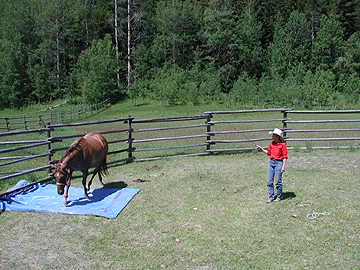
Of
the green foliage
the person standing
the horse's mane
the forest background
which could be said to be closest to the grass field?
the person standing

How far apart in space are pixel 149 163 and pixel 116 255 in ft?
18.2

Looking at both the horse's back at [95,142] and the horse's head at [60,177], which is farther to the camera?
the horse's back at [95,142]

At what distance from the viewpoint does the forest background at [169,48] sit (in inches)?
1826

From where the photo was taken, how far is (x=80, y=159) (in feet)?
22.8

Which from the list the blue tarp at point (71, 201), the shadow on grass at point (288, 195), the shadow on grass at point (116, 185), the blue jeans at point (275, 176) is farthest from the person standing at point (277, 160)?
the shadow on grass at point (116, 185)

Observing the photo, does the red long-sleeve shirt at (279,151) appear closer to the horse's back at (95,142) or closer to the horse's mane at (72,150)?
the horse's back at (95,142)

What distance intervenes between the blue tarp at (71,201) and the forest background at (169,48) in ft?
113

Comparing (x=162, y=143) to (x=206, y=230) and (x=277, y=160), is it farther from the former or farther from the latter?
(x=206, y=230)

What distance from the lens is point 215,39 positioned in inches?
1948

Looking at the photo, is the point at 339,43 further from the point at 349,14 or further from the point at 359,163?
the point at 359,163

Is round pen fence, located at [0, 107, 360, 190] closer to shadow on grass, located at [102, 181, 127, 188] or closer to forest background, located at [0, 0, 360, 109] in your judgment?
shadow on grass, located at [102, 181, 127, 188]

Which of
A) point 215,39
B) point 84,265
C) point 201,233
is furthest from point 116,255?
point 215,39

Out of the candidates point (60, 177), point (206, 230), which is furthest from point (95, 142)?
point (206, 230)

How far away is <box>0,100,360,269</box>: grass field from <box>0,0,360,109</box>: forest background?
114ft
